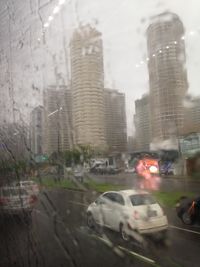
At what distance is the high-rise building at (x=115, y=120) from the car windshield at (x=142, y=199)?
123 mm

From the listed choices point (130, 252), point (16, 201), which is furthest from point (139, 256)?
point (16, 201)

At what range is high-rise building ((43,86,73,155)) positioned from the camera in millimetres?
1005

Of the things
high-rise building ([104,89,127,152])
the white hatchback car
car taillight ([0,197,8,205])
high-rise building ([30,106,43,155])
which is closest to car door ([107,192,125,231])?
the white hatchback car

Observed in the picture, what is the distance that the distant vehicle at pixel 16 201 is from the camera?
46.5 inches

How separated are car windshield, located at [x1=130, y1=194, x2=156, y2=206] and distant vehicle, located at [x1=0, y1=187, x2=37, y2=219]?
15.8 inches

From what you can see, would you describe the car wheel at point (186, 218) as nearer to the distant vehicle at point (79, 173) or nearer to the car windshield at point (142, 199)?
the car windshield at point (142, 199)

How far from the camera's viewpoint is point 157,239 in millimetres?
831

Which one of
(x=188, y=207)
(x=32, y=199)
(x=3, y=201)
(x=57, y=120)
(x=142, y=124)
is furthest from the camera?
(x=3, y=201)

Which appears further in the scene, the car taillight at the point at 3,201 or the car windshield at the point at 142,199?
the car taillight at the point at 3,201

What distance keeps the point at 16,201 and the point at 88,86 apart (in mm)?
466

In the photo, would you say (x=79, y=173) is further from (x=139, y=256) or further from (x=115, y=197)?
(x=139, y=256)

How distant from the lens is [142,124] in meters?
0.91

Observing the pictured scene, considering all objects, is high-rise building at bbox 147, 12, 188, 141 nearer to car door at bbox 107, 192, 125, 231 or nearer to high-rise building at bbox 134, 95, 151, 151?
high-rise building at bbox 134, 95, 151, 151

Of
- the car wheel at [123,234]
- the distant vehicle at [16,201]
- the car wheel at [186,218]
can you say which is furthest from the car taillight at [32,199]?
the car wheel at [186,218]
